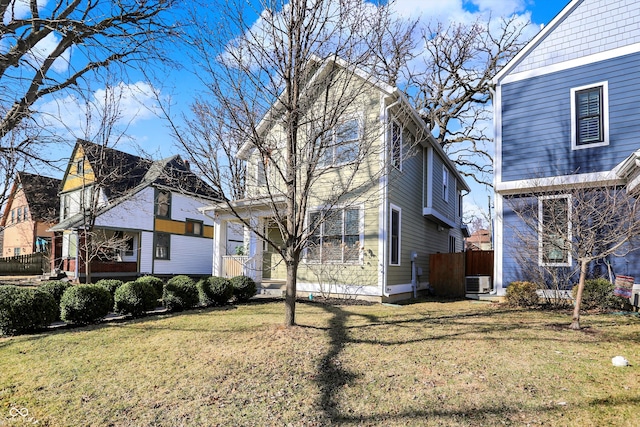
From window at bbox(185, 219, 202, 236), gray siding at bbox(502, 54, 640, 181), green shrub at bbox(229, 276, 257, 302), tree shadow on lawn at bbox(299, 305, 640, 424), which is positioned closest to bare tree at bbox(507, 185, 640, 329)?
gray siding at bbox(502, 54, 640, 181)

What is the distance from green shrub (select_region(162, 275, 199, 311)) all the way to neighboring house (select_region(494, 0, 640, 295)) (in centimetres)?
810

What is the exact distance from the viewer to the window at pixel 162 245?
2194cm

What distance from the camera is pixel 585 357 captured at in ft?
16.2

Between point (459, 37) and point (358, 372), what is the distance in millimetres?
21385

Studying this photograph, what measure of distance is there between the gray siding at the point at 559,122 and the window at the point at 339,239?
14.3 ft

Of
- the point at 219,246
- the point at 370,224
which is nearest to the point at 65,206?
the point at 219,246

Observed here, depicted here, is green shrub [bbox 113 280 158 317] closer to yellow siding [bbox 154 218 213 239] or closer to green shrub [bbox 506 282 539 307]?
green shrub [bbox 506 282 539 307]

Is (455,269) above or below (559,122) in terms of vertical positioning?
below

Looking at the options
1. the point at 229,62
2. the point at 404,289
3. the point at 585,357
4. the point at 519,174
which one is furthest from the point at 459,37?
the point at 585,357

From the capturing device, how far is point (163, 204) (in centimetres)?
2258

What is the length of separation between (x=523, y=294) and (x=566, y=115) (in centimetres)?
476

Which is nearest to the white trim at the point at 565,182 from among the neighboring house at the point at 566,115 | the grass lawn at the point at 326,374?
the neighboring house at the point at 566,115

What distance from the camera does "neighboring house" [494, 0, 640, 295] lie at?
29.6 feet

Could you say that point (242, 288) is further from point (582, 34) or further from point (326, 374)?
point (582, 34)
